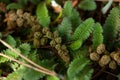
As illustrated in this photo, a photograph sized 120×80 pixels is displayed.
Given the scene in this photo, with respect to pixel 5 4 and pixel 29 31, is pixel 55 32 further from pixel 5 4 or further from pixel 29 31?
pixel 5 4

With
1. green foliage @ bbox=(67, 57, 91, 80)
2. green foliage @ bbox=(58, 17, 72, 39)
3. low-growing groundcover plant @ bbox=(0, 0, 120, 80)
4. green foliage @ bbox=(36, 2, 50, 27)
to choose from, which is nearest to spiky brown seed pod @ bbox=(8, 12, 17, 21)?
low-growing groundcover plant @ bbox=(0, 0, 120, 80)

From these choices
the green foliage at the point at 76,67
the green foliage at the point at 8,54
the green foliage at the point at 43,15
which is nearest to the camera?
the green foliage at the point at 76,67

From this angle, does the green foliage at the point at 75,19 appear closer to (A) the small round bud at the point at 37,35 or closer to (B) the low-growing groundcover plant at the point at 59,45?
(B) the low-growing groundcover plant at the point at 59,45

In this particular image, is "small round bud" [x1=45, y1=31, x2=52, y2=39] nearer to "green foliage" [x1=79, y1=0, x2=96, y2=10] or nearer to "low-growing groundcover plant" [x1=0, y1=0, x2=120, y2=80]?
"low-growing groundcover plant" [x1=0, y1=0, x2=120, y2=80]

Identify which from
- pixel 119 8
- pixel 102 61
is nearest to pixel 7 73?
pixel 102 61

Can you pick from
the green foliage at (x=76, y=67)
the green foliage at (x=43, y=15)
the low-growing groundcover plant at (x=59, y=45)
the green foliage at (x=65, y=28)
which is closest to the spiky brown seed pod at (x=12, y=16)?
the low-growing groundcover plant at (x=59, y=45)

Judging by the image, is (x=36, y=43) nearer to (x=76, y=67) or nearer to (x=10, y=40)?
(x=10, y=40)
